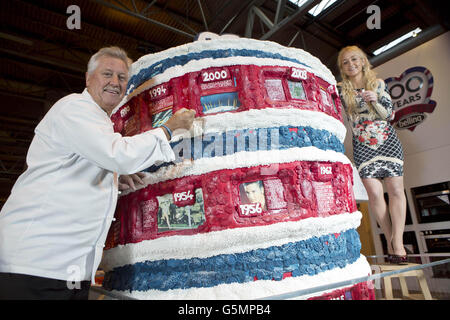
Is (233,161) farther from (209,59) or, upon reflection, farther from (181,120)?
(209,59)

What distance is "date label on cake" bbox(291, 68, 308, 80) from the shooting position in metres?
1.59

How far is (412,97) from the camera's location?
4.12 m

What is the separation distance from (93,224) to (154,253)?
1.10 ft

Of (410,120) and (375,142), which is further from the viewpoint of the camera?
(410,120)

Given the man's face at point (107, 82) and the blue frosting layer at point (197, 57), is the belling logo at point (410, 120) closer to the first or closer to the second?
the blue frosting layer at point (197, 57)

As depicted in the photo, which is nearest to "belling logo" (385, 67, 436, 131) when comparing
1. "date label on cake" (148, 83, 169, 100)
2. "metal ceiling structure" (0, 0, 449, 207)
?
"metal ceiling structure" (0, 0, 449, 207)

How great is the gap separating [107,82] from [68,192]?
516 mm

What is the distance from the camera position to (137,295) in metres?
1.41

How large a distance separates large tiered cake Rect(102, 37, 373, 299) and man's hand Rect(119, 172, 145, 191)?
2.2 inches

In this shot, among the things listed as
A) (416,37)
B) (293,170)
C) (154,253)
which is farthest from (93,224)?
(416,37)

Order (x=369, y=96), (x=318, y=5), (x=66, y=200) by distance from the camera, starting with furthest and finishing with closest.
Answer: (x=318, y=5) → (x=369, y=96) → (x=66, y=200)

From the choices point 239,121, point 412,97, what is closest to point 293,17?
point 412,97

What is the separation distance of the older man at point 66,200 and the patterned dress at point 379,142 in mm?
1642

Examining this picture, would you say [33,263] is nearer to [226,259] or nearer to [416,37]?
[226,259]
